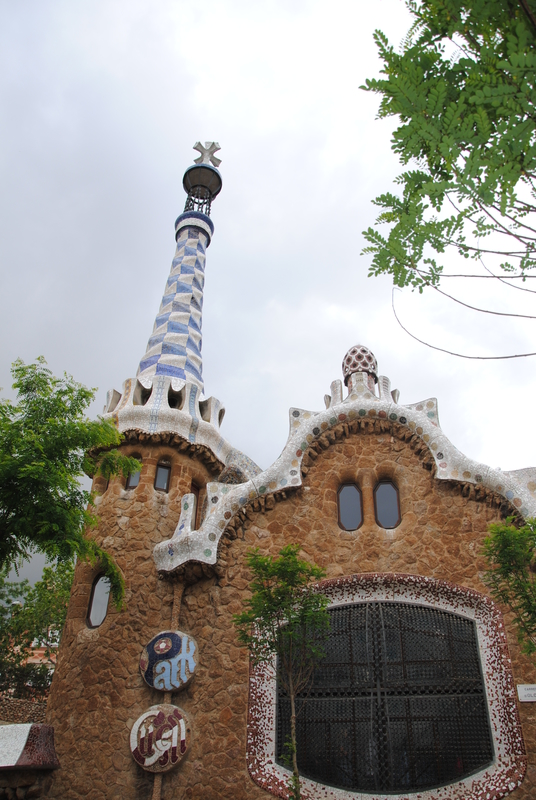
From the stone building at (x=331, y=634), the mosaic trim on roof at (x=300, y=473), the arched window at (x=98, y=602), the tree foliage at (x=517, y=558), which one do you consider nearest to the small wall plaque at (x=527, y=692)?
the stone building at (x=331, y=634)

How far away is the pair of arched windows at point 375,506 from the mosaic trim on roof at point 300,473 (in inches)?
25.6

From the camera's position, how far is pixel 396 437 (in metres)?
7.77

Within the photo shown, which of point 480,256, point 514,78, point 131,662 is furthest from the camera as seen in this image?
point 131,662

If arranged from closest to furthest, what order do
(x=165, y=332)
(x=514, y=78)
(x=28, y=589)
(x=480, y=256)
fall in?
1. (x=514, y=78)
2. (x=480, y=256)
3. (x=165, y=332)
4. (x=28, y=589)

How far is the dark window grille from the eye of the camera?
588cm

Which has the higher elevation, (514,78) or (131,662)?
(514,78)

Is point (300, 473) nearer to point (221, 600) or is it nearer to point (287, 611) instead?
point (221, 600)

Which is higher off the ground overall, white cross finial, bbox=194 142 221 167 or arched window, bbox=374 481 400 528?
white cross finial, bbox=194 142 221 167

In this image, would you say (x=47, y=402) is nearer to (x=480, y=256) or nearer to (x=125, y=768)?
(x=125, y=768)

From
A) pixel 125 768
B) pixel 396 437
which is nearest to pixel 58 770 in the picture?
pixel 125 768

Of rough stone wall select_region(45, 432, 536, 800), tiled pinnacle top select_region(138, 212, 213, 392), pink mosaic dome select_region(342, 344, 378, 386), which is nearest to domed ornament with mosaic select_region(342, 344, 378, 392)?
pink mosaic dome select_region(342, 344, 378, 386)

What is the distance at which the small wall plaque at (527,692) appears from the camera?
5.82 metres

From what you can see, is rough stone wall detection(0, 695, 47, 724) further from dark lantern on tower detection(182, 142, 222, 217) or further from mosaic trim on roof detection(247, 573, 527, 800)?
dark lantern on tower detection(182, 142, 222, 217)

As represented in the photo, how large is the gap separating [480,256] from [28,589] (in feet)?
59.4
